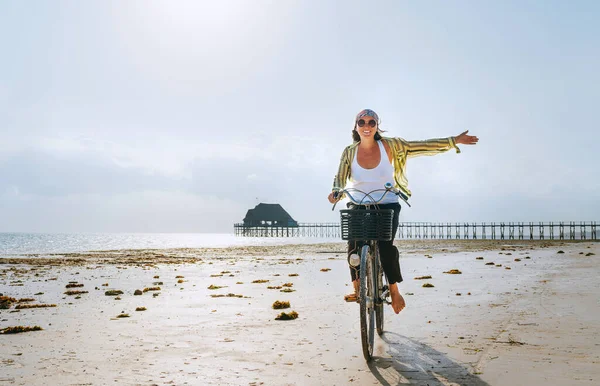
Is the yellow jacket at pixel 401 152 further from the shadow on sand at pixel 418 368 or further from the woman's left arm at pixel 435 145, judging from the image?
the shadow on sand at pixel 418 368

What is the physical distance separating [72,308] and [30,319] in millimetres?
1361

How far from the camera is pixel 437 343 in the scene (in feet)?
19.6

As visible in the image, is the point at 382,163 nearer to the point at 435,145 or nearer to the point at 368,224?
the point at 435,145

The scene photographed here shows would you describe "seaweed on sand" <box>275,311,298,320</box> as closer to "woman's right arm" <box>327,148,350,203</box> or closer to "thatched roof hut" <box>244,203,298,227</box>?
"woman's right arm" <box>327,148,350,203</box>

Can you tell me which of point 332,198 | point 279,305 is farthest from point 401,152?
point 279,305

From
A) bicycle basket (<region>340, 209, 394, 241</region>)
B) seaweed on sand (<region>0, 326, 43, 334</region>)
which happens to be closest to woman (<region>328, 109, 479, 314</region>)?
bicycle basket (<region>340, 209, 394, 241</region>)

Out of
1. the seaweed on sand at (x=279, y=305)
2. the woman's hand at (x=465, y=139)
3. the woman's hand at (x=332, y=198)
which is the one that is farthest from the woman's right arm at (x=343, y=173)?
the seaweed on sand at (x=279, y=305)

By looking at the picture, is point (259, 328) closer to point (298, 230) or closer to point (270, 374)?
point (270, 374)

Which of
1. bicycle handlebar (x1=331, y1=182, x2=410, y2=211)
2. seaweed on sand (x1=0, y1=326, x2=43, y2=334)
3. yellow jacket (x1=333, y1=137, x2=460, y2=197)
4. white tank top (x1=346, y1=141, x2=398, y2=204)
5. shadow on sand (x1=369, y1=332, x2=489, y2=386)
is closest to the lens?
shadow on sand (x1=369, y1=332, x2=489, y2=386)

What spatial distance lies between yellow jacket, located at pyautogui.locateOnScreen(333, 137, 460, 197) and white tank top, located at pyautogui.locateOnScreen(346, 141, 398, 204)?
0.09 meters

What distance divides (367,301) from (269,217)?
138475 millimetres

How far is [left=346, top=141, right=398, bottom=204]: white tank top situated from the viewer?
19.4ft

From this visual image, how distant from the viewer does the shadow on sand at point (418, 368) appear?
4.43 m

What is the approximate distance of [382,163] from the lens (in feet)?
20.0
